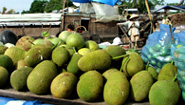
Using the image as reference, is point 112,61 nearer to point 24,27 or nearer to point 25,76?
point 25,76

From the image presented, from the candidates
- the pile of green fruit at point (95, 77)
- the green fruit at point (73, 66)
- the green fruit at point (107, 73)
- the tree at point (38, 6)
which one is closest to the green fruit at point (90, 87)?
the pile of green fruit at point (95, 77)

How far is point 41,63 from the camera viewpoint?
6.32 ft

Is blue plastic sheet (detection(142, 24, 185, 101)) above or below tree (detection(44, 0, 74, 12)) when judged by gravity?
below

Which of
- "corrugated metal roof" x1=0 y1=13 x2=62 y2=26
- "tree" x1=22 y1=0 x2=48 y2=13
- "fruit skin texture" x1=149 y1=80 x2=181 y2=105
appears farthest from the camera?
"tree" x1=22 y1=0 x2=48 y2=13

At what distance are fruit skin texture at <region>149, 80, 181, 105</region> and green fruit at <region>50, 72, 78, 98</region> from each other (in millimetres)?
710

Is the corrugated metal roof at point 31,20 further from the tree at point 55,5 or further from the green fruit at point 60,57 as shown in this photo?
the tree at point 55,5

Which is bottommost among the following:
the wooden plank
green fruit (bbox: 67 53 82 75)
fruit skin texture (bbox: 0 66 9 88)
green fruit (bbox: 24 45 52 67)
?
the wooden plank

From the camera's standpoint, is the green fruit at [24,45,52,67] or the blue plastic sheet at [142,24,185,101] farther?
the green fruit at [24,45,52,67]

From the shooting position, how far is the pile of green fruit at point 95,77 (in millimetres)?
1499

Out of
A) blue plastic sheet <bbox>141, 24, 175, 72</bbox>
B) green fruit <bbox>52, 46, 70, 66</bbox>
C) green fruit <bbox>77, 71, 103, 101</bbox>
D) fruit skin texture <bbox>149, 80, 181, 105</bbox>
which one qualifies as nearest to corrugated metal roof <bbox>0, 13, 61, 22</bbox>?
green fruit <bbox>52, 46, 70, 66</bbox>

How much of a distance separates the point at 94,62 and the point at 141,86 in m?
0.51

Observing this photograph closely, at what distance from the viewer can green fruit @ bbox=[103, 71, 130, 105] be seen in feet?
4.86

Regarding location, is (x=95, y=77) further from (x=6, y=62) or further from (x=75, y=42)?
(x=6, y=62)

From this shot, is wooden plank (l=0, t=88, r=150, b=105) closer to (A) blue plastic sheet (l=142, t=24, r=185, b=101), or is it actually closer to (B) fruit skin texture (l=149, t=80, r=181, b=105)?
(B) fruit skin texture (l=149, t=80, r=181, b=105)
